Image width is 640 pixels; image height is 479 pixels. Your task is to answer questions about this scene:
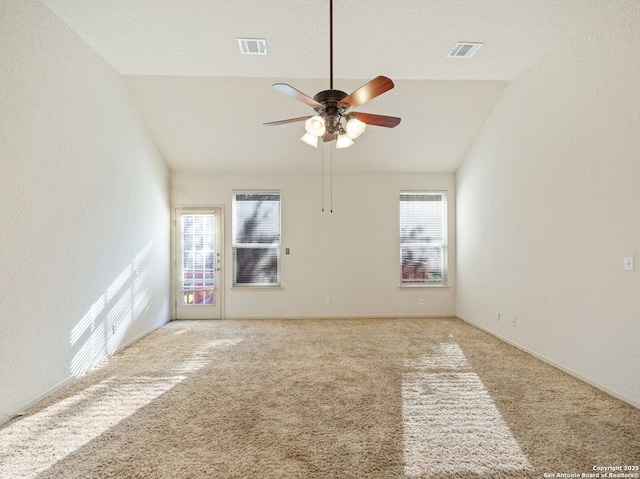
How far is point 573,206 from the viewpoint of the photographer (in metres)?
3.35

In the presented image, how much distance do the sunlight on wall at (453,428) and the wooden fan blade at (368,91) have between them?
2185 mm

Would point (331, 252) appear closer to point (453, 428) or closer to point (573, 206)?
point (573, 206)

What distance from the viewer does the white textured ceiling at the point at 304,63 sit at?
2918mm

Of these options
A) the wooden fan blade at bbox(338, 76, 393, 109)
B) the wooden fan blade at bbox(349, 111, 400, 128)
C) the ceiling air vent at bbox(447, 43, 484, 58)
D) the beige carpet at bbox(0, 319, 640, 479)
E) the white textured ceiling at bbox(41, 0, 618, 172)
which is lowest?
the beige carpet at bbox(0, 319, 640, 479)

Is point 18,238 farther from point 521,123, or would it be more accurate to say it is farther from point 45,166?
point 521,123

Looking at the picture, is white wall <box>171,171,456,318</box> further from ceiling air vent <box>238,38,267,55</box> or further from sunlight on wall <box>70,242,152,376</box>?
ceiling air vent <box>238,38,267,55</box>

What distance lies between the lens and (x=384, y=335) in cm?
491

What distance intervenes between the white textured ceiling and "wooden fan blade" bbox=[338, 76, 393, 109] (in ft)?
3.34

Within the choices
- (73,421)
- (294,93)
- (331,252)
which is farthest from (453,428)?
(331,252)

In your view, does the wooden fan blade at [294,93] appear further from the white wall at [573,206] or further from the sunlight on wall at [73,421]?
the sunlight on wall at [73,421]

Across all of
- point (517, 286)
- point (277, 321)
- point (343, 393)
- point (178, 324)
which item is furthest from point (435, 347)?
point (178, 324)

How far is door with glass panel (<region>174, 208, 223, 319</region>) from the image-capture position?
19.6ft

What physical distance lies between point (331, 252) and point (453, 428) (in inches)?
150

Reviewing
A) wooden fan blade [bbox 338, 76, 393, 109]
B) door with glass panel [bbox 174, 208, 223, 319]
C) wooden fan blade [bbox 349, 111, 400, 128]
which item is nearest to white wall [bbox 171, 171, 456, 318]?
door with glass panel [bbox 174, 208, 223, 319]
